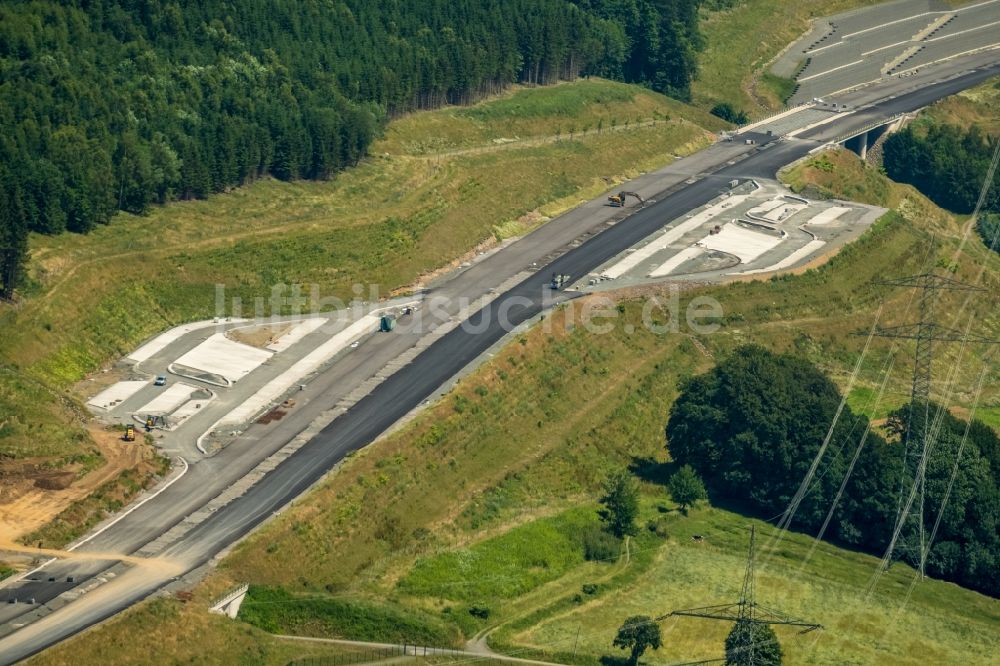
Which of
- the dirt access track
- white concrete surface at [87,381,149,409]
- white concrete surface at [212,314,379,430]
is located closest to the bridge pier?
the dirt access track

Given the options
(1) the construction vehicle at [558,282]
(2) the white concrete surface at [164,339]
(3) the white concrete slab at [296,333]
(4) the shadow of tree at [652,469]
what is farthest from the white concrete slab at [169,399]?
(1) the construction vehicle at [558,282]

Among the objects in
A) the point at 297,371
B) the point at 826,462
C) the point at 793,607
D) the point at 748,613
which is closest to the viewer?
the point at 748,613

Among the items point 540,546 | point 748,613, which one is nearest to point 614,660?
point 748,613

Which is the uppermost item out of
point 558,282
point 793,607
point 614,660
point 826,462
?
point 558,282

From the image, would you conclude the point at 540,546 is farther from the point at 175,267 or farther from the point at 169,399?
the point at 175,267

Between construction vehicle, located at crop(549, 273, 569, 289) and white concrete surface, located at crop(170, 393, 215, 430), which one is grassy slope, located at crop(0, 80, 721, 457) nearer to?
white concrete surface, located at crop(170, 393, 215, 430)

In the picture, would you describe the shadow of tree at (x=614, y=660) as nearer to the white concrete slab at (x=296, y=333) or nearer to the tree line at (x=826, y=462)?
the tree line at (x=826, y=462)
